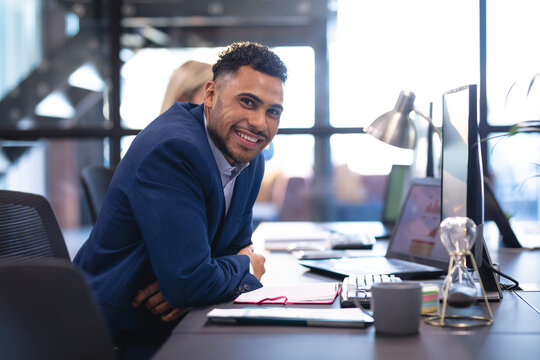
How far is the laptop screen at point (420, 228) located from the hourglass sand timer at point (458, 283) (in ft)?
2.01

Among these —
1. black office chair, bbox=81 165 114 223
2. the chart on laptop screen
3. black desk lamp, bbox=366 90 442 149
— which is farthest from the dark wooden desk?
black office chair, bbox=81 165 114 223

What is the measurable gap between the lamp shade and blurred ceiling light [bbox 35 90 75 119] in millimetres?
2929

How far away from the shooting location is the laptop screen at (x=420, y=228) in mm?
1811

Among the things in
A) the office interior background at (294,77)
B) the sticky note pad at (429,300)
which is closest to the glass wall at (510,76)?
the office interior background at (294,77)

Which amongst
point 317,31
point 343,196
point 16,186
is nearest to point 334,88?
point 317,31

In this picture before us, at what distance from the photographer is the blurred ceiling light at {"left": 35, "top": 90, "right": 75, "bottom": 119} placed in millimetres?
4316

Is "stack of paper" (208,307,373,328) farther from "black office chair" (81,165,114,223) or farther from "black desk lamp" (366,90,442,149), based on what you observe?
"black office chair" (81,165,114,223)


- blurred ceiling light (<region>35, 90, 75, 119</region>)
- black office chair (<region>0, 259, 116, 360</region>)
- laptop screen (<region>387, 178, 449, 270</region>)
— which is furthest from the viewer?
blurred ceiling light (<region>35, 90, 75, 119</region>)

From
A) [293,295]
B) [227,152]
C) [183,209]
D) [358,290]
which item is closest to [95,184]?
[227,152]

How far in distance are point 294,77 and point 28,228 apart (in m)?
2.92

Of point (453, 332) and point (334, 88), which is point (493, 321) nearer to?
point (453, 332)

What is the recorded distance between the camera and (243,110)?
164cm

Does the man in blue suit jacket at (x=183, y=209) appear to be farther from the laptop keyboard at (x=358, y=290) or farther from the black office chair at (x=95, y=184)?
the black office chair at (x=95, y=184)

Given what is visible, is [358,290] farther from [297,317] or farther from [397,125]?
[397,125]
